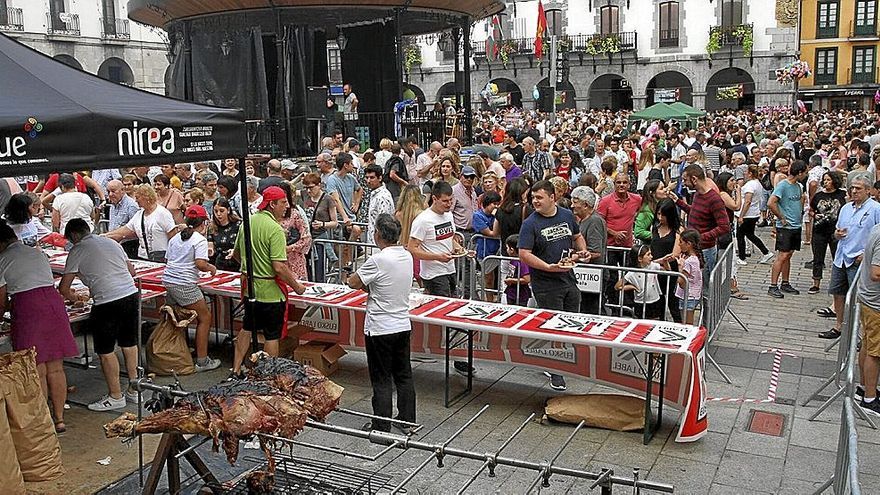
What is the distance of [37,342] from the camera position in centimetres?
640

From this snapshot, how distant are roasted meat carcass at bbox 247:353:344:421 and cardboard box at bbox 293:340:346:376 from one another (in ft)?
Answer: 9.63

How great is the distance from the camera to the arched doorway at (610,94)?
164 feet

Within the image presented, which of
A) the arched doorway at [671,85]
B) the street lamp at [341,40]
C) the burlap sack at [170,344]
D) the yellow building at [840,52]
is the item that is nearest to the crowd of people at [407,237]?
the burlap sack at [170,344]

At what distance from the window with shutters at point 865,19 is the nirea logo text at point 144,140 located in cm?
5256

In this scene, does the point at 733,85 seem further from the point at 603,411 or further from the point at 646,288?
the point at 603,411

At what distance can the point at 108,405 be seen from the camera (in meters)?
7.22

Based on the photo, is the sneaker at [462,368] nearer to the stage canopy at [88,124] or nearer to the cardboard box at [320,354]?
the cardboard box at [320,354]

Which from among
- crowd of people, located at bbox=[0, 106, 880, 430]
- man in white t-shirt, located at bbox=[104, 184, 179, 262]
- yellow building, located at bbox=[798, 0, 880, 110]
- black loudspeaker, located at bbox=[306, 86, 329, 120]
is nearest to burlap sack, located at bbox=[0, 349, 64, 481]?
crowd of people, located at bbox=[0, 106, 880, 430]

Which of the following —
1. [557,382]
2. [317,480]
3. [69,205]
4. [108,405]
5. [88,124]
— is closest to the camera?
[317,480]

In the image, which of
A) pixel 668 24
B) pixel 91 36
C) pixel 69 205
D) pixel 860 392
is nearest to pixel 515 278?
pixel 860 392

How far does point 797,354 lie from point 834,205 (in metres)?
2.66

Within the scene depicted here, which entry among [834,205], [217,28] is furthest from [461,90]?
[834,205]

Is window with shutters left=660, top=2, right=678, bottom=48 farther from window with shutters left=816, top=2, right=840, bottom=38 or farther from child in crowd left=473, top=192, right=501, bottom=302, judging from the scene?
child in crowd left=473, top=192, right=501, bottom=302

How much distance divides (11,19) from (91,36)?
13.6 feet
